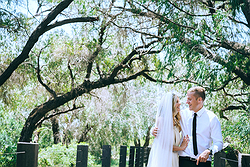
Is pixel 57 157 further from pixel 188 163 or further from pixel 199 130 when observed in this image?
pixel 199 130

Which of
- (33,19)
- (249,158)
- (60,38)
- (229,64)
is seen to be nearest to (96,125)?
(60,38)

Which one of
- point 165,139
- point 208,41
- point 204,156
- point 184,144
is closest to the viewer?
A: point 204,156

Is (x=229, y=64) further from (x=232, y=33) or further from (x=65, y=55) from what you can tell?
(x=65, y=55)

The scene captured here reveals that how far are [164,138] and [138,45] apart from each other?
22.1ft

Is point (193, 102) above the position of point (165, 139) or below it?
above

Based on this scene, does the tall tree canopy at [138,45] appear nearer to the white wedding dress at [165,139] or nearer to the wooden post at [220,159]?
the wooden post at [220,159]

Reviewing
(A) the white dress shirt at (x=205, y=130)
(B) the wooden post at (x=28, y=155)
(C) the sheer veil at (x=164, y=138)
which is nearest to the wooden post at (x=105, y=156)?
(B) the wooden post at (x=28, y=155)

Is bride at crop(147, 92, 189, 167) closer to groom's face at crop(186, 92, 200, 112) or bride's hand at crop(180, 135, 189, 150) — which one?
bride's hand at crop(180, 135, 189, 150)

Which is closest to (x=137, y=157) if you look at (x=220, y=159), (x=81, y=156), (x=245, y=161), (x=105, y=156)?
(x=105, y=156)

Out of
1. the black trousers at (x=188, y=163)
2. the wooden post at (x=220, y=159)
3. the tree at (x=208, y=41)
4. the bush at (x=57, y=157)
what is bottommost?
the bush at (x=57, y=157)

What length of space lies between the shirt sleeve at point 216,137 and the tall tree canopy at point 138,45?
3.38 meters

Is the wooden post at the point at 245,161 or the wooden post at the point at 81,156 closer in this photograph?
the wooden post at the point at 245,161

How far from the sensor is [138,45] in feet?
32.0

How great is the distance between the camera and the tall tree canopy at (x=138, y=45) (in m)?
6.53
